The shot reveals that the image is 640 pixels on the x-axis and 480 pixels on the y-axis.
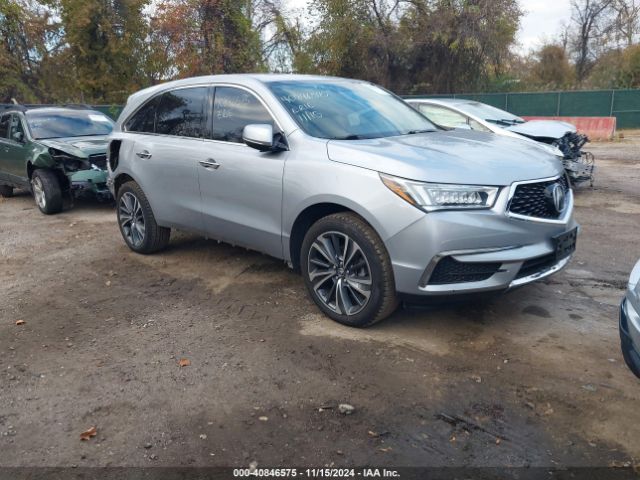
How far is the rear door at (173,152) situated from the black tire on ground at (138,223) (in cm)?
16

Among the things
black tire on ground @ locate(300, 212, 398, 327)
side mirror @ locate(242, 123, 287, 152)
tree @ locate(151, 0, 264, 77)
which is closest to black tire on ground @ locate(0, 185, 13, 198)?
side mirror @ locate(242, 123, 287, 152)

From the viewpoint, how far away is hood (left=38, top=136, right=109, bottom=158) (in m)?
8.24

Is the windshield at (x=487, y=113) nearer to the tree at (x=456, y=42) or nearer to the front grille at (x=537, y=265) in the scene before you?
→ the front grille at (x=537, y=265)

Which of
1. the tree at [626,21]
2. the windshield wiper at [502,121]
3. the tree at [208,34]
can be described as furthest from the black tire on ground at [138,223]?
the tree at [626,21]

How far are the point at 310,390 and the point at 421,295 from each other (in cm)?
93

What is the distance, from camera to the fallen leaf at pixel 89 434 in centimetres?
291

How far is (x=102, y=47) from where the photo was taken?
2633 cm

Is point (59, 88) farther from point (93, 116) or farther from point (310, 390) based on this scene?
point (310, 390)

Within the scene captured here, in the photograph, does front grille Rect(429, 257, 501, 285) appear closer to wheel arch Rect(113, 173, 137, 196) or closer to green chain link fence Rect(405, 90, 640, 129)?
wheel arch Rect(113, 173, 137, 196)

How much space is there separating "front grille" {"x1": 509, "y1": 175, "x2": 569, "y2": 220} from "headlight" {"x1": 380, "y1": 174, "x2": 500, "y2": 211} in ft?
0.68

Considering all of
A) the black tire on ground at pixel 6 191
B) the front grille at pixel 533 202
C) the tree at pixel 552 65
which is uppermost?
the tree at pixel 552 65

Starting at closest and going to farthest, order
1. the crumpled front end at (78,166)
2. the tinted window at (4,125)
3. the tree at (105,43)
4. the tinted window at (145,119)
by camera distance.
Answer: the tinted window at (145,119)
the crumpled front end at (78,166)
the tinted window at (4,125)
the tree at (105,43)

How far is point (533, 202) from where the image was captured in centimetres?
371

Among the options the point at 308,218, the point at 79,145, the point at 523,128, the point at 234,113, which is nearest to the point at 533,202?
the point at 308,218
